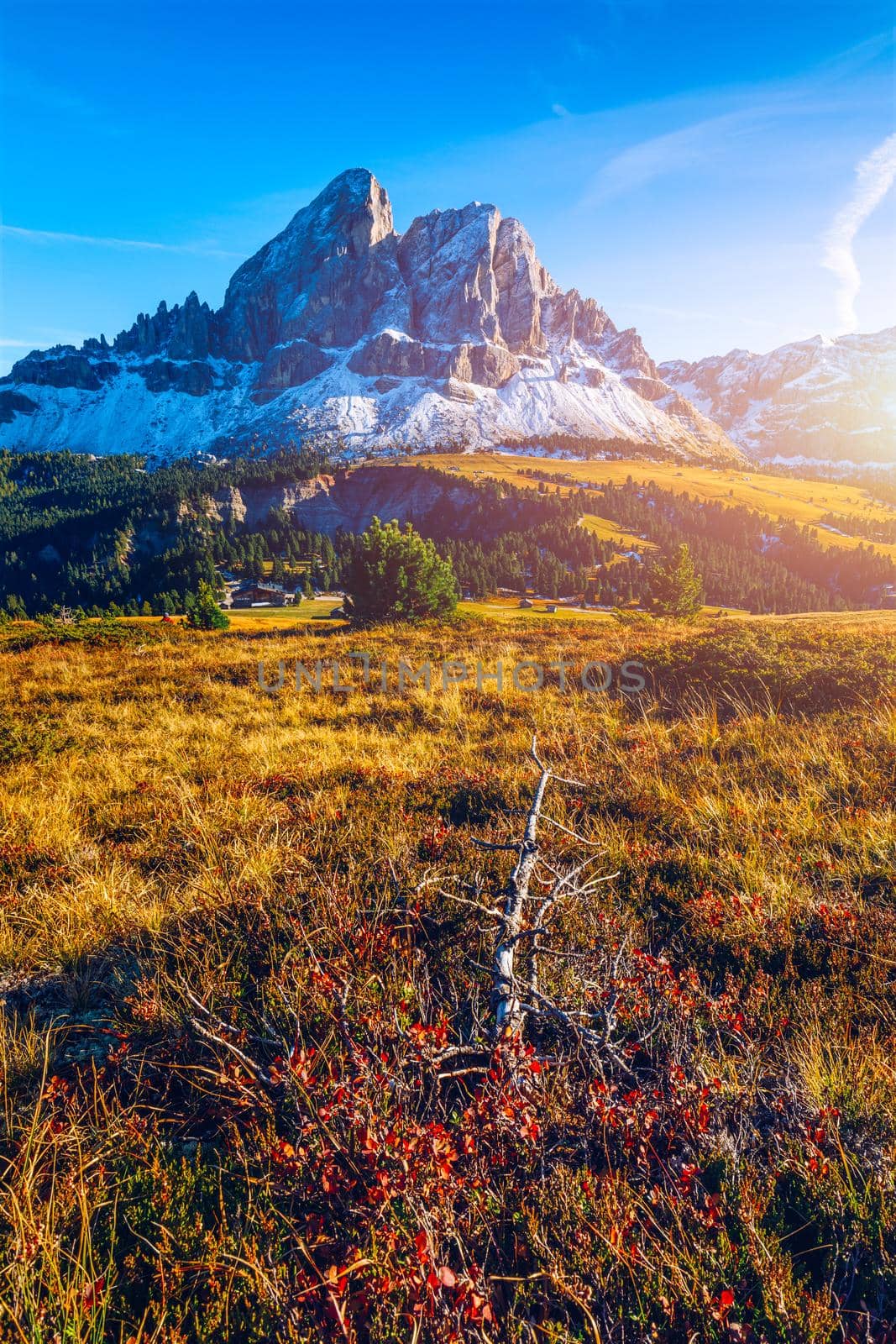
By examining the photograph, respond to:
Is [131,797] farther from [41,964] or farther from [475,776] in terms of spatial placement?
[475,776]

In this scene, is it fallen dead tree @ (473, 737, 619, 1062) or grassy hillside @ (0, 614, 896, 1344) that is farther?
fallen dead tree @ (473, 737, 619, 1062)

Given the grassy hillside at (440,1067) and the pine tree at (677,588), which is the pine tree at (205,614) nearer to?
the grassy hillside at (440,1067)

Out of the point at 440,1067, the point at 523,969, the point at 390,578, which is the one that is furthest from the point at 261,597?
the point at 440,1067

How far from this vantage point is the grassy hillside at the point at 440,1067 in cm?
178

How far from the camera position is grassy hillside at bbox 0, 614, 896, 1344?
1775mm

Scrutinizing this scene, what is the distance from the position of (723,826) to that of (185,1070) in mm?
4556

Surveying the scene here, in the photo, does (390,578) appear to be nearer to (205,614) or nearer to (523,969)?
(205,614)

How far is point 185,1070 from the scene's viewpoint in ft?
8.77

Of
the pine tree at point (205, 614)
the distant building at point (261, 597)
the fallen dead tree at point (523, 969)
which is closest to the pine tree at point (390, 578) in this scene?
the pine tree at point (205, 614)

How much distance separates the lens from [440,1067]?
257 cm

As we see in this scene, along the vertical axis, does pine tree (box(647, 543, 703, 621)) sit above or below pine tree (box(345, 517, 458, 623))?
below

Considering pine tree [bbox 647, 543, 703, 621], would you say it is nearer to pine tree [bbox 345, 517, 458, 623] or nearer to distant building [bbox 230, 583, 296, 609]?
pine tree [bbox 345, 517, 458, 623]

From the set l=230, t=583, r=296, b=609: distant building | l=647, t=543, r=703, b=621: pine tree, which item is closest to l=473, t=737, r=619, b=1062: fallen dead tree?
l=647, t=543, r=703, b=621: pine tree

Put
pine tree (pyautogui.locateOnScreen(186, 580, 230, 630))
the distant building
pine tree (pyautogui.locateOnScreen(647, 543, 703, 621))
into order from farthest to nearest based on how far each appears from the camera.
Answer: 1. the distant building
2. pine tree (pyautogui.locateOnScreen(647, 543, 703, 621))
3. pine tree (pyautogui.locateOnScreen(186, 580, 230, 630))
